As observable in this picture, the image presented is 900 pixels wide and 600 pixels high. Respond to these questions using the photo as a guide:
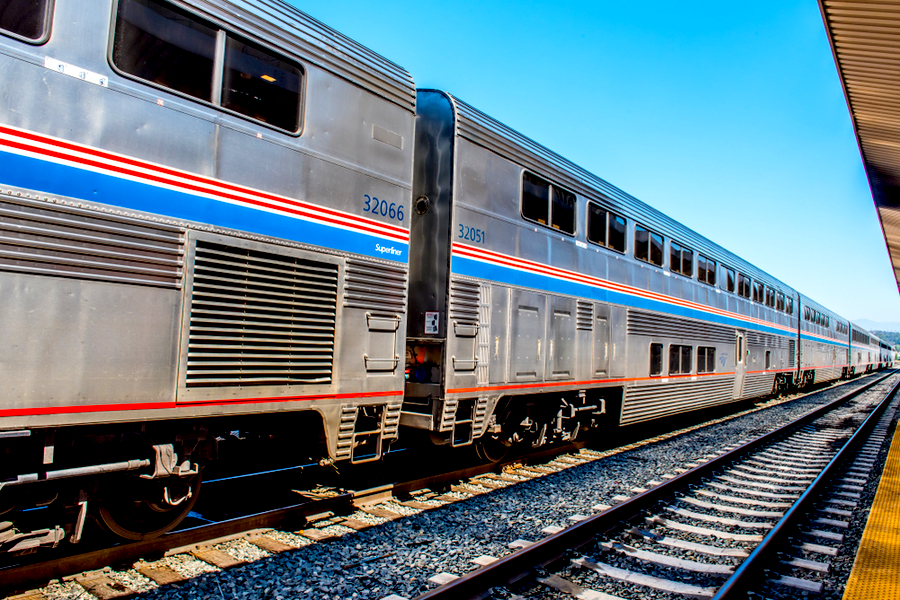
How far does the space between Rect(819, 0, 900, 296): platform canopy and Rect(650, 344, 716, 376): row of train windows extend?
5154mm

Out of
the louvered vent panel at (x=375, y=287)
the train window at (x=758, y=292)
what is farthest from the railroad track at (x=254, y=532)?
the train window at (x=758, y=292)

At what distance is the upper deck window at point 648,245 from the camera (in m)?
9.67

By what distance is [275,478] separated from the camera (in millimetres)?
6258

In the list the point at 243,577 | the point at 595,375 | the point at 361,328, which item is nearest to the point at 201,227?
the point at 361,328

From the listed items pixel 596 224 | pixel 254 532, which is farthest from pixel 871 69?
pixel 254 532

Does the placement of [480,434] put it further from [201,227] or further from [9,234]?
[9,234]

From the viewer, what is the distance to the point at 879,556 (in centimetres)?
461

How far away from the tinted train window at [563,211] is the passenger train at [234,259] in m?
0.06

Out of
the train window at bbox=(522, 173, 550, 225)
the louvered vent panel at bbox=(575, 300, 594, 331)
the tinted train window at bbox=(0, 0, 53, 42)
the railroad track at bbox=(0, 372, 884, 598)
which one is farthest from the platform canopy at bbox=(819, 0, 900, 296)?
the tinted train window at bbox=(0, 0, 53, 42)

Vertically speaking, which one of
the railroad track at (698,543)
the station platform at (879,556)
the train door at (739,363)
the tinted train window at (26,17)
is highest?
the tinted train window at (26,17)

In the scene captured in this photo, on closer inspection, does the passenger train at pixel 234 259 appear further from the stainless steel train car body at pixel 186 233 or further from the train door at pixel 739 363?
the train door at pixel 739 363

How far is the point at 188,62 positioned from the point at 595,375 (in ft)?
21.4

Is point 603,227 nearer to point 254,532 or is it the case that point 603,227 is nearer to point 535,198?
point 535,198

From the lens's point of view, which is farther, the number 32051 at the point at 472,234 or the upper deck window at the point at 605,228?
the upper deck window at the point at 605,228
